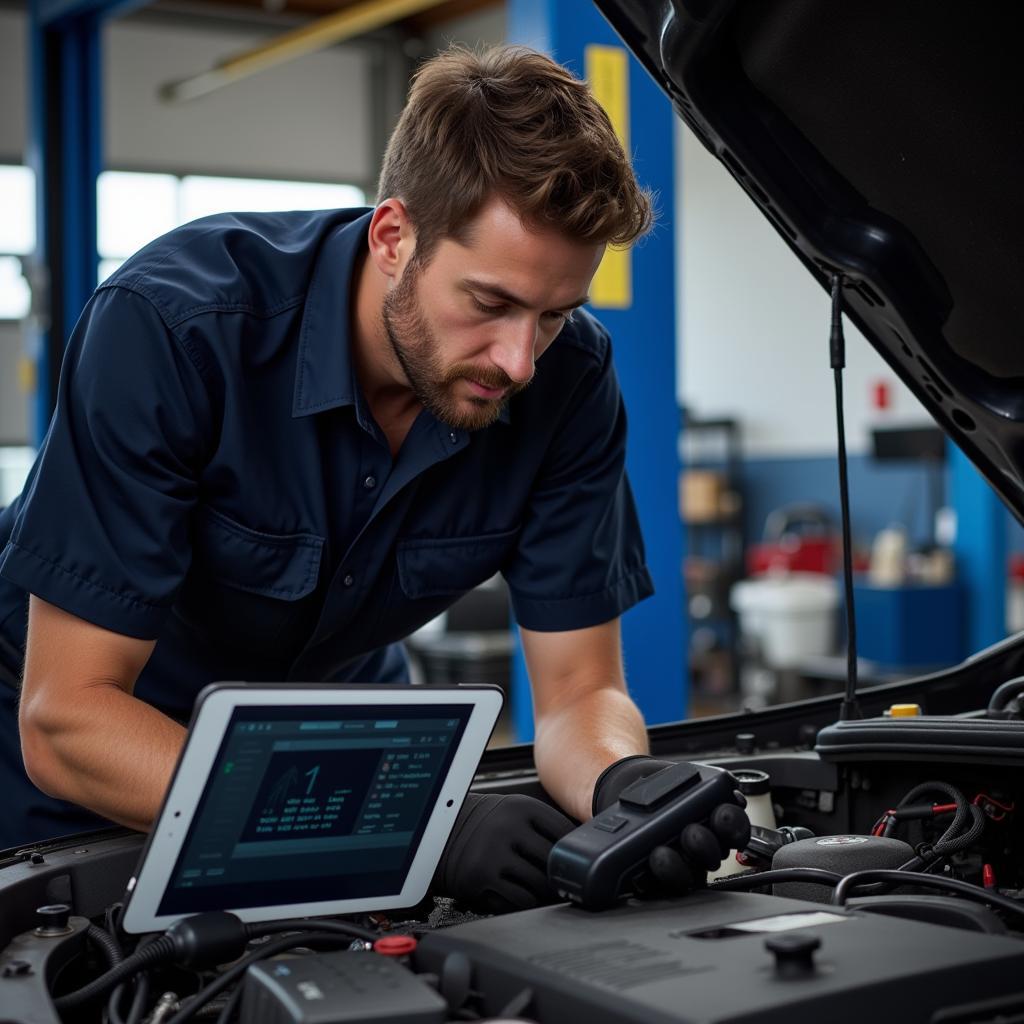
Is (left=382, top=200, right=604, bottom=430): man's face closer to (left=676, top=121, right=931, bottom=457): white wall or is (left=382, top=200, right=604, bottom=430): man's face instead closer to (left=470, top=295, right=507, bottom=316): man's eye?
(left=470, top=295, right=507, bottom=316): man's eye

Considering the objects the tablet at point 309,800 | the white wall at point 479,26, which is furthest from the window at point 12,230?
the tablet at point 309,800

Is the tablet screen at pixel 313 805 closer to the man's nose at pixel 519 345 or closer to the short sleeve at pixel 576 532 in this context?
the man's nose at pixel 519 345

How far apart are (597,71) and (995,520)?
2636 millimetres

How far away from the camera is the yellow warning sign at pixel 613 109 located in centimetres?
279

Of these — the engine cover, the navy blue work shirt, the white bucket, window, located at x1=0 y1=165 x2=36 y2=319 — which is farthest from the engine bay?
window, located at x1=0 y1=165 x2=36 y2=319

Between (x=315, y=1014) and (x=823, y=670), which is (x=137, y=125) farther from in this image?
(x=315, y=1014)

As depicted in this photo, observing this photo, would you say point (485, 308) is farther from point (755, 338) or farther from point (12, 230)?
point (12, 230)

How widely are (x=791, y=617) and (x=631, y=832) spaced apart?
17.2 feet

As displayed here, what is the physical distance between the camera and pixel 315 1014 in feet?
2.23

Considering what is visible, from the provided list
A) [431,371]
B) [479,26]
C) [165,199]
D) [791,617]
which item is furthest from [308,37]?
[431,371]

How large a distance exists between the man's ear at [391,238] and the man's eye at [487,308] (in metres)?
0.09

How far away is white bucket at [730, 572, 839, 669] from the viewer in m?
6.00

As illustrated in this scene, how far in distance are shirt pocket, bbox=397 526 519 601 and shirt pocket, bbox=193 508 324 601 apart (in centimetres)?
11

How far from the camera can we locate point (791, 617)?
600 centimetres
